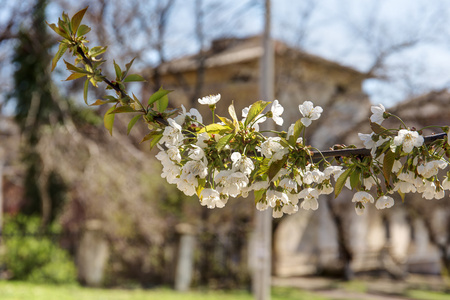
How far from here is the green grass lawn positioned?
971cm

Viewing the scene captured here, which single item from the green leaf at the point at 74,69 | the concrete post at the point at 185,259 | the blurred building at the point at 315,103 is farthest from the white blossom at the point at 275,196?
the blurred building at the point at 315,103

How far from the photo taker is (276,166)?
1.75 metres

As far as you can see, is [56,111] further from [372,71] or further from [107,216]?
[372,71]

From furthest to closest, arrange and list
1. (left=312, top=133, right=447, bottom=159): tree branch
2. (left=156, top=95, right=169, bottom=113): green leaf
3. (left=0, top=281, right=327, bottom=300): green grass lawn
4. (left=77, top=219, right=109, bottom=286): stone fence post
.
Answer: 1. (left=77, top=219, right=109, bottom=286): stone fence post
2. (left=0, top=281, right=327, bottom=300): green grass lawn
3. (left=156, top=95, right=169, bottom=113): green leaf
4. (left=312, top=133, right=447, bottom=159): tree branch

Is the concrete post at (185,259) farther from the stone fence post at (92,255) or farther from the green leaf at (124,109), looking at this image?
the green leaf at (124,109)

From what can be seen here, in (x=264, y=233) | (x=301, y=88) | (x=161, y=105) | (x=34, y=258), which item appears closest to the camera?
(x=161, y=105)

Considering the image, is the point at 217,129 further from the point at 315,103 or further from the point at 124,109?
the point at 315,103

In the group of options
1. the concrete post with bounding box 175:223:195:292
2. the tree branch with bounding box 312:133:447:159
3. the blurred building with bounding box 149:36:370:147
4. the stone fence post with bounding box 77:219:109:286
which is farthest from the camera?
the blurred building with bounding box 149:36:370:147

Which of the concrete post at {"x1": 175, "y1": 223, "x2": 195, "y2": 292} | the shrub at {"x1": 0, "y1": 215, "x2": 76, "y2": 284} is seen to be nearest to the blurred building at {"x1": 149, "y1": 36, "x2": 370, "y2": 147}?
the concrete post at {"x1": 175, "y1": 223, "x2": 195, "y2": 292}

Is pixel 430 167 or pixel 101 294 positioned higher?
pixel 430 167

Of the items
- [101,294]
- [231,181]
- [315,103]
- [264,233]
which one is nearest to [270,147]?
[231,181]

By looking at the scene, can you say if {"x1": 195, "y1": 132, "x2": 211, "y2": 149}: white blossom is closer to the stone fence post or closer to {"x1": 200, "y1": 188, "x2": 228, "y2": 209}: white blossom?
{"x1": 200, "y1": 188, "x2": 228, "y2": 209}: white blossom

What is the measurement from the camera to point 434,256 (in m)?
25.7

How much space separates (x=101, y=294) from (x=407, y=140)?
1036cm
